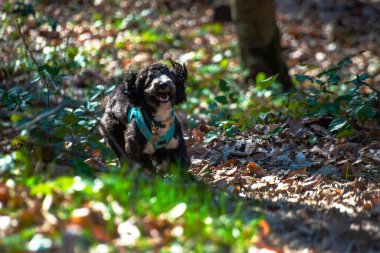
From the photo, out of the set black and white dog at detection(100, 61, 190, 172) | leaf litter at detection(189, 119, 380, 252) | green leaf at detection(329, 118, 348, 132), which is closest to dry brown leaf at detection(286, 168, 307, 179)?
leaf litter at detection(189, 119, 380, 252)

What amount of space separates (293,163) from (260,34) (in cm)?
522

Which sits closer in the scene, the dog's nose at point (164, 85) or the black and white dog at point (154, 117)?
the dog's nose at point (164, 85)

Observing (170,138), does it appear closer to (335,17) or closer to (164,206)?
(164,206)

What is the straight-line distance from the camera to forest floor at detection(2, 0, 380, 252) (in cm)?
456

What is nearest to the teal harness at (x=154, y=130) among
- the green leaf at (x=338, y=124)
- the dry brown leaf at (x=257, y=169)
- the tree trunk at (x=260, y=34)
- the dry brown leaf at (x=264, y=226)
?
the dry brown leaf at (x=257, y=169)

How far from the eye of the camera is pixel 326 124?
8.11 metres

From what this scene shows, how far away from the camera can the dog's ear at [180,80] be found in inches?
273

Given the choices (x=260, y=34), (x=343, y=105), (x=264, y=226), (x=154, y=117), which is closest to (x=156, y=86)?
(x=154, y=117)

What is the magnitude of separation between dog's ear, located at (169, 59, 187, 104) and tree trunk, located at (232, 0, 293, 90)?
5025mm

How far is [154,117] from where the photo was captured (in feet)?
22.3

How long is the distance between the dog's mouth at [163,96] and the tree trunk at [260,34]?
5.49 m

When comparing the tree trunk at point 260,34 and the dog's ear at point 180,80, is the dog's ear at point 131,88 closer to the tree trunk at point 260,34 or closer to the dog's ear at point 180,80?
the dog's ear at point 180,80

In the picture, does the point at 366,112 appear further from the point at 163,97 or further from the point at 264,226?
the point at 264,226

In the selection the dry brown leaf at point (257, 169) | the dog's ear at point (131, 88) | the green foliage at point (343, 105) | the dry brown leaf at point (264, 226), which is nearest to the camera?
the dry brown leaf at point (264, 226)
